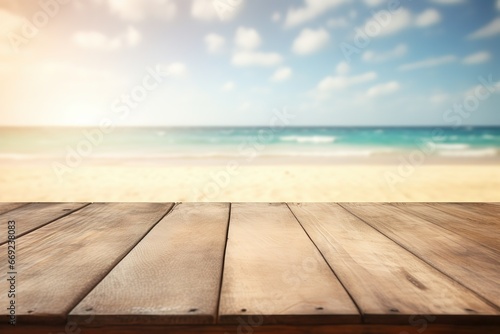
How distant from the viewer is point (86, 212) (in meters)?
1.63

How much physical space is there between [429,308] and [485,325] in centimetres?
10

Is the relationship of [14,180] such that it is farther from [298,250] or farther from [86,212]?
[298,250]

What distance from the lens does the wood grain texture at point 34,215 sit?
137 cm

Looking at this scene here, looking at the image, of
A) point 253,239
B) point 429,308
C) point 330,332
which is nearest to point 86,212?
point 253,239

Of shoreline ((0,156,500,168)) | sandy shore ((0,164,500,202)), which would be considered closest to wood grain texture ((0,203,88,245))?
sandy shore ((0,164,500,202))

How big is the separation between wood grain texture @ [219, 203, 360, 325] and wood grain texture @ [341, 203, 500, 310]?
308 millimetres

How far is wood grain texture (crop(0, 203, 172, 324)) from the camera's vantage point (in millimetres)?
760

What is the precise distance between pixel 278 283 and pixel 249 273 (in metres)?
0.09

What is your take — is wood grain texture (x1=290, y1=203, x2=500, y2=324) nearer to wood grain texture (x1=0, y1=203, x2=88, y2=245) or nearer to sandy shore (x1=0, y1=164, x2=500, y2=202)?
wood grain texture (x1=0, y1=203, x2=88, y2=245)

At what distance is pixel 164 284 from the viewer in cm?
85

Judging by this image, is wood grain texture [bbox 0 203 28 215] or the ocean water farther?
the ocean water

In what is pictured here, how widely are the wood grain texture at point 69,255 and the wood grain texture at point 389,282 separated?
23.6 inches

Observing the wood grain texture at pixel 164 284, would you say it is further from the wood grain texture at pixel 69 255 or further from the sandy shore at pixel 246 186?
the sandy shore at pixel 246 186

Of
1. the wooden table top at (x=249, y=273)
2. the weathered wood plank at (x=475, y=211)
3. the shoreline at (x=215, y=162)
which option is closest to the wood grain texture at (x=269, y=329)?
the wooden table top at (x=249, y=273)
